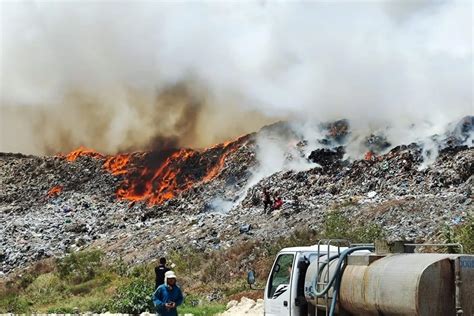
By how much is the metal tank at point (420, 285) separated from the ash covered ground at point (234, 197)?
16.5 metres

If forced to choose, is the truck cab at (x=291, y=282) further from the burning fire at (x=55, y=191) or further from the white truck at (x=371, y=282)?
the burning fire at (x=55, y=191)

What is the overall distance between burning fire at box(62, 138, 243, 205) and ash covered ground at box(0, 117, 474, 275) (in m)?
0.14

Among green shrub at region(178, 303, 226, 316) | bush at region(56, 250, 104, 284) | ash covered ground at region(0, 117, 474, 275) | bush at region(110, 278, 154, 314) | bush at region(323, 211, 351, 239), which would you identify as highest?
ash covered ground at region(0, 117, 474, 275)

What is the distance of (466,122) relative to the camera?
1610 inches

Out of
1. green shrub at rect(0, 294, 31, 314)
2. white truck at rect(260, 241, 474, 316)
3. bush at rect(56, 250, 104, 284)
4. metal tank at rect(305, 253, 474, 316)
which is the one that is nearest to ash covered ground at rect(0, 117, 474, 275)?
bush at rect(56, 250, 104, 284)

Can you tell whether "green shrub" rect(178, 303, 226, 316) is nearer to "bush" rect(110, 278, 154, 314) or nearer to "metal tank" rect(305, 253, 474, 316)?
"bush" rect(110, 278, 154, 314)

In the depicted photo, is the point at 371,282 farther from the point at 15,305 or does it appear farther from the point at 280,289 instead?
the point at 15,305

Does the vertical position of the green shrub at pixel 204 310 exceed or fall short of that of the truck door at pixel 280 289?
it falls short

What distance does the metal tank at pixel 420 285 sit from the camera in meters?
7.25

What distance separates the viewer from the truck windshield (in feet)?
33.8

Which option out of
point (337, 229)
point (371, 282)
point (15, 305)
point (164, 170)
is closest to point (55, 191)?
point (164, 170)

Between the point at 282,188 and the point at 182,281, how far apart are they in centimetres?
1625

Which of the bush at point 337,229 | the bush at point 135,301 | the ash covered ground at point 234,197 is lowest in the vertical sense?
the bush at point 135,301

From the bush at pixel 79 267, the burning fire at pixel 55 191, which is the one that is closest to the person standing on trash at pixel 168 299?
the bush at pixel 79 267
